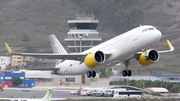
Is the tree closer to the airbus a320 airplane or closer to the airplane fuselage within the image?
the airbus a320 airplane

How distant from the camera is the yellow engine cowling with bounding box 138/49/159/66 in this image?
5148 centimetres

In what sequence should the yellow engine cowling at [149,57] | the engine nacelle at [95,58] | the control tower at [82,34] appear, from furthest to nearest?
the control tower at [82,34], the engine nacelle at [95,58], the yellow engine cowling at [149,57]

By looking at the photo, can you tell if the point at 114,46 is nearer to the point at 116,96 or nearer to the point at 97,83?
the point at 116,96

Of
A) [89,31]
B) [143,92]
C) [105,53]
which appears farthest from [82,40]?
[105,53]

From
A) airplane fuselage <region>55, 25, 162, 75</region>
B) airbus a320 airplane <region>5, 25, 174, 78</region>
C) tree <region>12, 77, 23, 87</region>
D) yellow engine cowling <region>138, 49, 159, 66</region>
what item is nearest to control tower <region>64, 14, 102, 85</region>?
tree <region>12, 77, 23, 87</region>

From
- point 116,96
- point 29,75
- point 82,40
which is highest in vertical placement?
point 82,40

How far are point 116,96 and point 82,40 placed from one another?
4935 cm

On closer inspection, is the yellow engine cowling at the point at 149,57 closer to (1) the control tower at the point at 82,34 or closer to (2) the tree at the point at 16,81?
(1) the control tower at the point at 82,34

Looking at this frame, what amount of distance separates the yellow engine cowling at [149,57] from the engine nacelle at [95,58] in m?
5.97

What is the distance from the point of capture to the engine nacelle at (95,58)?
52.2 m

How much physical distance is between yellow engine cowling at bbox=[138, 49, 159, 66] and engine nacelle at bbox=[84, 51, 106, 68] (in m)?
5.97

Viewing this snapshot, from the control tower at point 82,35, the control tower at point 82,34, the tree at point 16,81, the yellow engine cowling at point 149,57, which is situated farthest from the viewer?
the control tower at point 82,34

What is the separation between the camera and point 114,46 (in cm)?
5284

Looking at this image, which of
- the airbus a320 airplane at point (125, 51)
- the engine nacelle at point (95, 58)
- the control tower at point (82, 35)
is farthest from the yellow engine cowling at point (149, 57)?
the control tower at point (82, 35)
